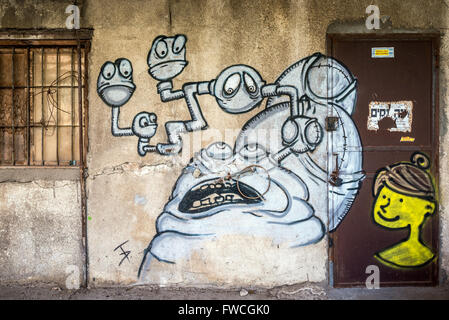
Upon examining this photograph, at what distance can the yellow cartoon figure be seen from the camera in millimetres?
3510

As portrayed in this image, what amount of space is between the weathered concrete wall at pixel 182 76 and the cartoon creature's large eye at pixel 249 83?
0.42 feet

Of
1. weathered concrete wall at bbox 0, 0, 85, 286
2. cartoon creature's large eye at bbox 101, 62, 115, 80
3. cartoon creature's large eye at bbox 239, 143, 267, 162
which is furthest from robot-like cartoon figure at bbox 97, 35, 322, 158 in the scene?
weathered concrete wall at bbox 0, 0, 85, 286

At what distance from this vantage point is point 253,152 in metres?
3.49

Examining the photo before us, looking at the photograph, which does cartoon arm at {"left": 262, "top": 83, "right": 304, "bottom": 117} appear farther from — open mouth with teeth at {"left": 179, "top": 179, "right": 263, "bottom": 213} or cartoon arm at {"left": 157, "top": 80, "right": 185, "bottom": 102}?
open mouth with teeth at {"left": 179, "top": 179, "right": 263, "bottom": 213}

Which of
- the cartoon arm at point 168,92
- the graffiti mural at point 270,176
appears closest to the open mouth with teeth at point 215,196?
the graffiti mural at point 270,176

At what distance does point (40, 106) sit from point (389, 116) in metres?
3.78

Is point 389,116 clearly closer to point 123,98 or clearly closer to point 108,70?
point 123,98

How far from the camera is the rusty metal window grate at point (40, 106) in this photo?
359cm

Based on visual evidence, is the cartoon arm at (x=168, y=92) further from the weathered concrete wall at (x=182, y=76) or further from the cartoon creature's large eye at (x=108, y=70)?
the cartoon creature's large eye at (x=108, y=70)
